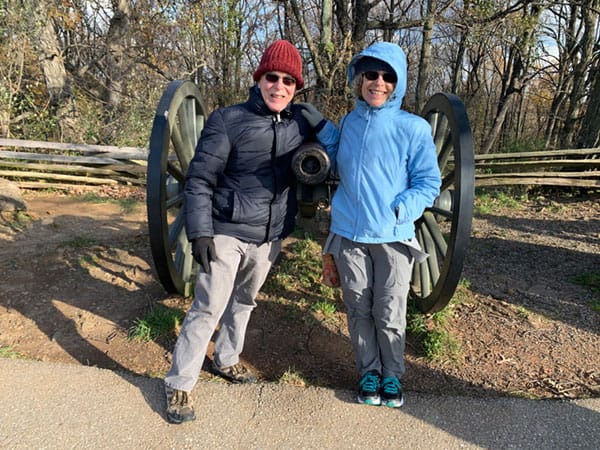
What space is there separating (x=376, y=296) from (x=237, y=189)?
824 millimetres

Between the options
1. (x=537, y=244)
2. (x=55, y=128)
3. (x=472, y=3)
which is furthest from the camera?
(x=55, y=128)

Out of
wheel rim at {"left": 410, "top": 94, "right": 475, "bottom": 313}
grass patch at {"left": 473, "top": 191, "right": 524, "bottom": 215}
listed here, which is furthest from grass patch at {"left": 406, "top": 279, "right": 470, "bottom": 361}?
grass patch at {"left": 473, "top": 191, "right": 524, "bottom": 215}

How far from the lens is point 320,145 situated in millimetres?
2100

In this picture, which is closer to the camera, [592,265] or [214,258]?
[214,258]

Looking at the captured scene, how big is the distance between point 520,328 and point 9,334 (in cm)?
347

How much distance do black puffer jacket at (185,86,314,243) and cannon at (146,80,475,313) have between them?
0.48ft

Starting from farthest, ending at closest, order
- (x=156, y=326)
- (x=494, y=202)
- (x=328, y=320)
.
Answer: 1. (x=494, y=202)
2. (x=328, y=320)
3. (x=156, y=326)

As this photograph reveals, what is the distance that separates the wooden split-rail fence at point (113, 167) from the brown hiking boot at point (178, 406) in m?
6.49

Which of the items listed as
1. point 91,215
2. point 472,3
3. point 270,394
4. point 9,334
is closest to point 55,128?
point 91,215

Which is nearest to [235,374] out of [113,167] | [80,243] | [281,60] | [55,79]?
[281,60]

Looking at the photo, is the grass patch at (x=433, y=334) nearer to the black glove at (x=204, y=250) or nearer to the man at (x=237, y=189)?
the man at (x=237, y=189)

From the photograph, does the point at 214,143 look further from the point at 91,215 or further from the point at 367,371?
the point at 91,215

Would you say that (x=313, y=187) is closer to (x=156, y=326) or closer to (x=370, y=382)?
(x=370, y=382)

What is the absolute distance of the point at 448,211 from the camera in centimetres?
251
